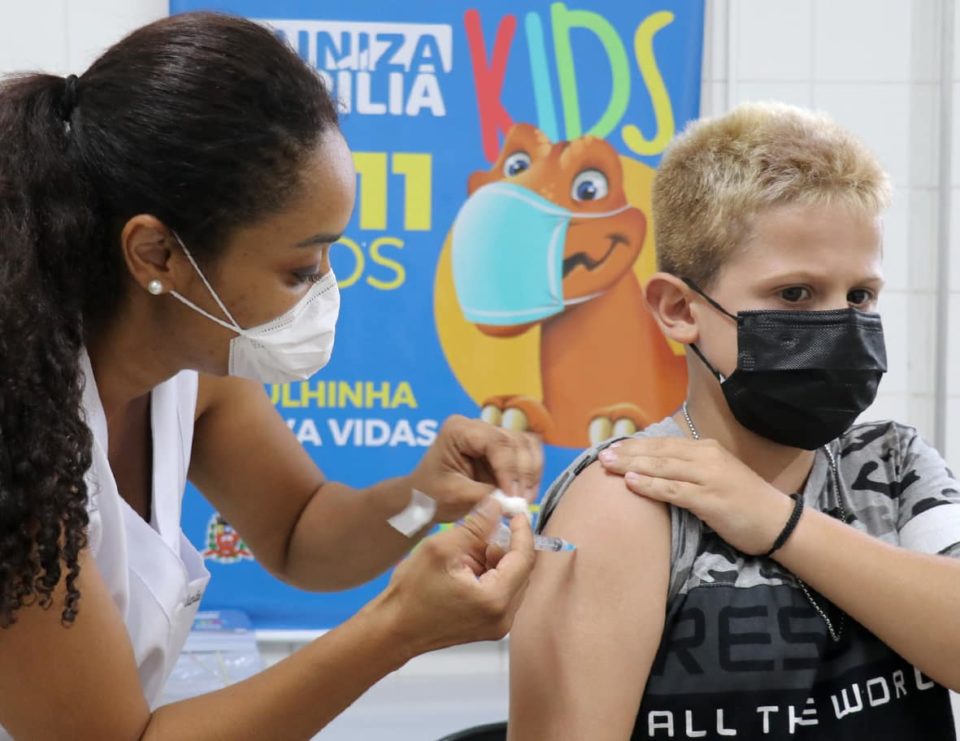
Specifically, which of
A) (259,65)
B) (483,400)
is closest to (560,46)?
(483,400)

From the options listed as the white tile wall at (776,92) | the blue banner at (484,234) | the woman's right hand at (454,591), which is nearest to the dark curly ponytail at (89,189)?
the woman's right hand at (454,591)

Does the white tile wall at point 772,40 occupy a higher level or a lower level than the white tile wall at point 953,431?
higher

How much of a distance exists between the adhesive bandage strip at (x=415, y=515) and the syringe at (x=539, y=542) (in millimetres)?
223

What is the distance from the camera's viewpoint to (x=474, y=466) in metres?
1.34

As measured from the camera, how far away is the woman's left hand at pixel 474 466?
126cm

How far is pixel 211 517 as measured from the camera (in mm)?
2611

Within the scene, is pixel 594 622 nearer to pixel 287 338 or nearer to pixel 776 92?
pixel 287 338

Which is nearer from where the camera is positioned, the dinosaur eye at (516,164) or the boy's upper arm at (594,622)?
the boy's upper arm at (594,622)

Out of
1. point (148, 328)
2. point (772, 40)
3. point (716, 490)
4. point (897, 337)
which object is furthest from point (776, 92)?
point (148, 328)

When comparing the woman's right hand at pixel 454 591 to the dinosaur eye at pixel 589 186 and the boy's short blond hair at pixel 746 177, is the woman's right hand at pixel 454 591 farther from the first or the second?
the dinosaur eye at pixel 589 186

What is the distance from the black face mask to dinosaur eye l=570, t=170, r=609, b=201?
145cm

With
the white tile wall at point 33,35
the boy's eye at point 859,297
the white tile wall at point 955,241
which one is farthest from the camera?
the white tile wall at point 955,241

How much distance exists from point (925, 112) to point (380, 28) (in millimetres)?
1312

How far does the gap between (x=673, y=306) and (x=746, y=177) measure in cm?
16
